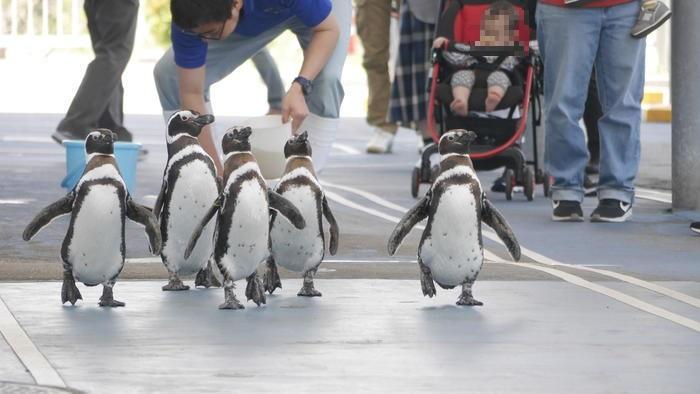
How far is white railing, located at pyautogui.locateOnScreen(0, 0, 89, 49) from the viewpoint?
24891 mm

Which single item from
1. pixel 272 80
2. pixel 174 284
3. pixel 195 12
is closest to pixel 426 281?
pixel 174 284

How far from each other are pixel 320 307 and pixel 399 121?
7.00m

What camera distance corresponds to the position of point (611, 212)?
334 inches

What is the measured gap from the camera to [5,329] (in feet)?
16.4

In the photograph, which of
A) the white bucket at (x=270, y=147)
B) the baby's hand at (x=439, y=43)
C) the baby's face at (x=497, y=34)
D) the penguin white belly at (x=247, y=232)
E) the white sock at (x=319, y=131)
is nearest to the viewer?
the penguin white belly at (x=247, y=232)

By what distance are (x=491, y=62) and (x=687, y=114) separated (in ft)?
4.49

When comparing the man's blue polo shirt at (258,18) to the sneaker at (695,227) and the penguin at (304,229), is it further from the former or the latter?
the sneaker at (695,227)

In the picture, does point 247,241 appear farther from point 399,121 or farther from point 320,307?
point 399,121

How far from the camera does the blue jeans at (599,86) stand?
27.7 ft

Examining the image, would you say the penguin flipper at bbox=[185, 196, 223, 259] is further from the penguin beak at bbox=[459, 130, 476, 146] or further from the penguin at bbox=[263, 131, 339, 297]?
the penguin beak at bbox=[459, 130, 476, 146]

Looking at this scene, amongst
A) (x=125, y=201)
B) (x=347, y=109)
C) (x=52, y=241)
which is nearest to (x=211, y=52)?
(x=52, y=241)

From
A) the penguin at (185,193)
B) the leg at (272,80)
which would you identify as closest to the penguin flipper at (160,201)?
the penguin at (185,193)

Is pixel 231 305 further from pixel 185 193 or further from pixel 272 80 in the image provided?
pixel 272 80

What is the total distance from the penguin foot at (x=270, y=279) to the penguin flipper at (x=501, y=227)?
2.39 ft
